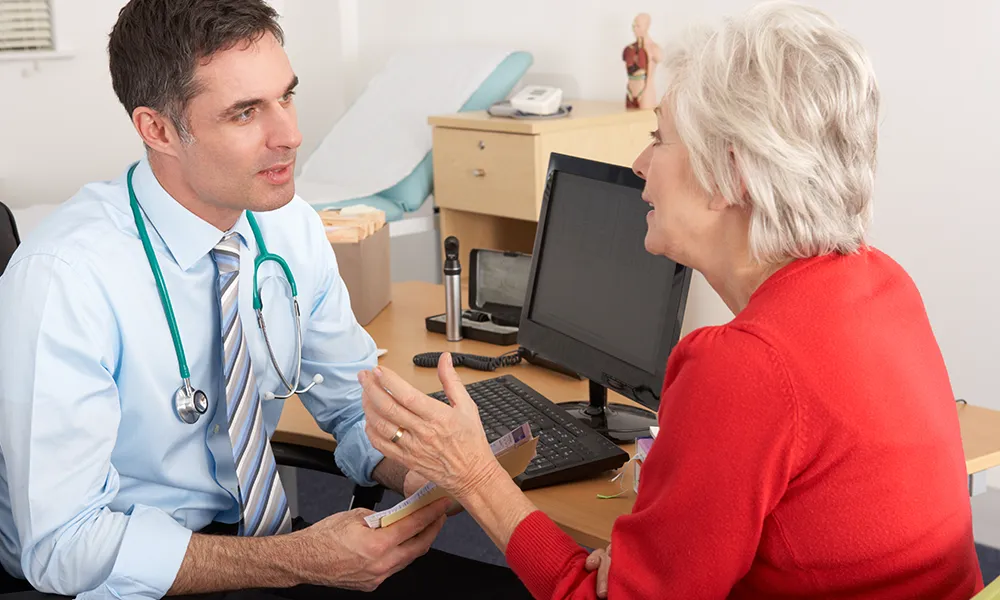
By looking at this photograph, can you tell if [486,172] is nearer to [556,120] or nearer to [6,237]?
[556,120]

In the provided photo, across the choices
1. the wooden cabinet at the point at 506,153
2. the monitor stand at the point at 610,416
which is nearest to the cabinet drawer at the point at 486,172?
the wooden cabinet at the point at 506,153

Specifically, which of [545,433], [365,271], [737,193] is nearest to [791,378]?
[737,193]

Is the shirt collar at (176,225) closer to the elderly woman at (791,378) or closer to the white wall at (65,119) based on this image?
the elderly woman at (791,378)

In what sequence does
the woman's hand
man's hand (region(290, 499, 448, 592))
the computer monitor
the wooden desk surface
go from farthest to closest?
1. the wooden desk surface
2. the computer monitor
3. man's hand (region(290, 499, 448, 592))
4. the woman's hand

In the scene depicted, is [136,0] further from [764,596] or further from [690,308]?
[690,308]

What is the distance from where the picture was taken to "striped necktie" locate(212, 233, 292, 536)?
158 cm

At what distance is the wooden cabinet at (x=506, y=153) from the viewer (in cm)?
350

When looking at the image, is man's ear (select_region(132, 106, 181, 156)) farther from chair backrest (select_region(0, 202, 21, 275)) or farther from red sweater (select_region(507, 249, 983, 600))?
red sweater (select_region(507, 249, 983, 600))

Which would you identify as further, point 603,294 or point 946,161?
point 946,161

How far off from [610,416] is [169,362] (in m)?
0.72

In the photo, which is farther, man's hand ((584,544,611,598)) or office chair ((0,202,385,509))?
office chair ((0,202,385,509))

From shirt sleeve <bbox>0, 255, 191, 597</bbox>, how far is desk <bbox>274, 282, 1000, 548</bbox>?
1.55 ft

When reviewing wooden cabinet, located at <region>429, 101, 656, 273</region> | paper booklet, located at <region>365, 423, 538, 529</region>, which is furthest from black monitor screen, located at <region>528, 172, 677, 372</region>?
wooden cabinet, located at <region>429, 101, 656, 273</region>

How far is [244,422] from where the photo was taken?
1600mm
